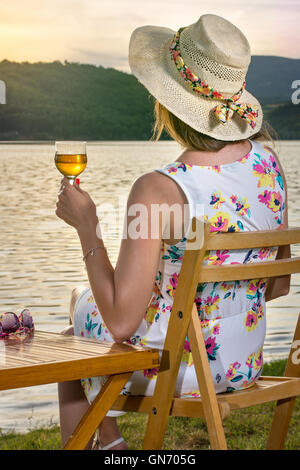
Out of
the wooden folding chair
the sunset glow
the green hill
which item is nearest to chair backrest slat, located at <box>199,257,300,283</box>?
the wooden folding chair

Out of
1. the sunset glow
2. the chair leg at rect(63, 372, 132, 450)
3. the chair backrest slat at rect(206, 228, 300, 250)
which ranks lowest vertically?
the sunset glow

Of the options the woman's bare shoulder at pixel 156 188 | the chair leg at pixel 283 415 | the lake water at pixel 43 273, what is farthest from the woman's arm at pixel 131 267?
the lake water at pixel 43 273

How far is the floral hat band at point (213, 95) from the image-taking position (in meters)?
2.32

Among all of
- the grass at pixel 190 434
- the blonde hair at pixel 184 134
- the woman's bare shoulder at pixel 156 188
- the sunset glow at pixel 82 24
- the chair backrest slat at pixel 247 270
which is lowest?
the sunset glow at pixel 82 24

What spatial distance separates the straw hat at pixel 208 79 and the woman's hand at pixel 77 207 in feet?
1.09

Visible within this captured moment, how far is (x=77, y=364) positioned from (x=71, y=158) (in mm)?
750

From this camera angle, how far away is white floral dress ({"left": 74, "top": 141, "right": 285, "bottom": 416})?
2.26 meters

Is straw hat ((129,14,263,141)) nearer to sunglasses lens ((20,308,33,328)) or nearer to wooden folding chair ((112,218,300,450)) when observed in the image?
wooden folding chair ((112,218,300,450))

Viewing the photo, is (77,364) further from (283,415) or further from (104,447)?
(283,415)

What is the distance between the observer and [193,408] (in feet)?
7.12

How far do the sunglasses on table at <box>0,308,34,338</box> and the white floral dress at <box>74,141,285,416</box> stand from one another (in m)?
0.25

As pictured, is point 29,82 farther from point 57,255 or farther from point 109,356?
point 109,356

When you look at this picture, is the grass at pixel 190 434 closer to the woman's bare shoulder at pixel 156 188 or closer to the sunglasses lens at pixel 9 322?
the sunglasses lens at pixel 9 322
